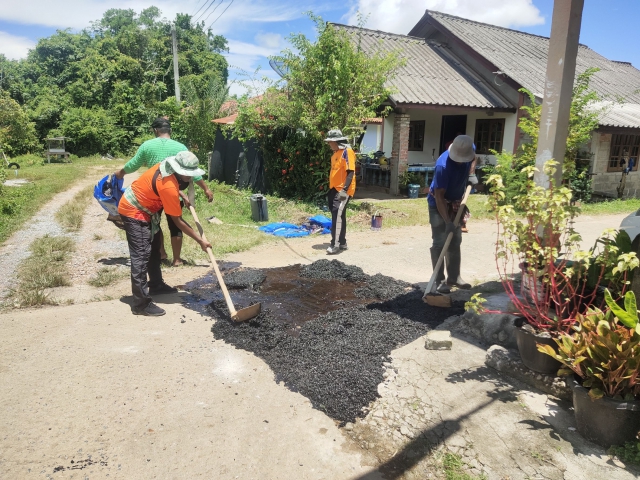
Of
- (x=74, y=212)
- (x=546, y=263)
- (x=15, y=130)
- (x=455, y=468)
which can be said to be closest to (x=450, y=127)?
(x=74, y=212)

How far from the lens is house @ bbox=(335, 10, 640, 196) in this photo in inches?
539

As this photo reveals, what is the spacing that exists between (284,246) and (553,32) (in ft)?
17.2

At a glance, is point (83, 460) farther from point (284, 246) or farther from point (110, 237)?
point (110, 237)

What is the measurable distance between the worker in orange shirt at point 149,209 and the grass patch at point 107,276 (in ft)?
3.98

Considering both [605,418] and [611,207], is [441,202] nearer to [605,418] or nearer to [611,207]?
[605,418]

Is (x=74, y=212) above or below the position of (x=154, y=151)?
below

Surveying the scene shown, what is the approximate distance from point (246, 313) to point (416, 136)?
44.9ft

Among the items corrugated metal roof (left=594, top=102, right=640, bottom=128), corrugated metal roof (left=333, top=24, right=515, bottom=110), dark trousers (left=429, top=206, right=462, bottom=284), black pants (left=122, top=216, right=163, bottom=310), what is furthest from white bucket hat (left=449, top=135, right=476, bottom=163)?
corrugated metal roof (left=594, top=102, right=640, bottom=128)

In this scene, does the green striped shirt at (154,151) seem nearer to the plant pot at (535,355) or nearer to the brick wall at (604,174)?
the plant pot at (535,355)

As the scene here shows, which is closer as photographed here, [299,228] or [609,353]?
[609,353]

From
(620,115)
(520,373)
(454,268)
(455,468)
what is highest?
(620,115)

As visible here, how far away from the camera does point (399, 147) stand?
1341 centimetres

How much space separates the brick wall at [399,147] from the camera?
520 inches

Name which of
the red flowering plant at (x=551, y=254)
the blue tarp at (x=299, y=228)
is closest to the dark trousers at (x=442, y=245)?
the red flowering plant at (x=551, y=254)
